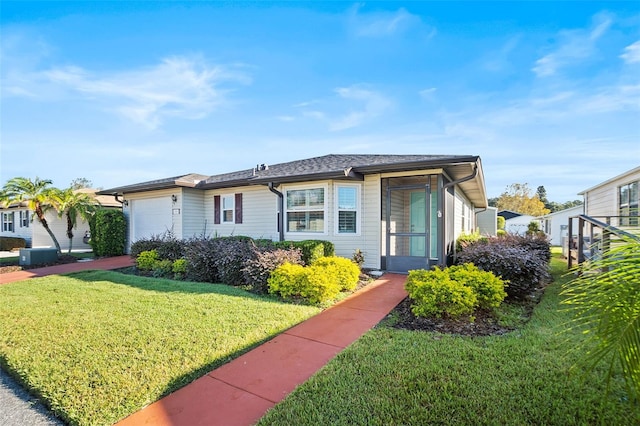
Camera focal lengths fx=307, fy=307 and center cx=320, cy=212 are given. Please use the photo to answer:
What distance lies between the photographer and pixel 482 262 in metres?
6.01

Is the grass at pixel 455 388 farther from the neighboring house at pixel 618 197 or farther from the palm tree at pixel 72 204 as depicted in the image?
the palm tree at pixel 72 204

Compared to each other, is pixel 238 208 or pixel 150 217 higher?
pixel 238 208

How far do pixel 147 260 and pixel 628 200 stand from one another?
18315 mm

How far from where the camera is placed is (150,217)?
44.7 feet

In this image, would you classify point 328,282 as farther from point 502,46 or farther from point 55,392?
point 502,46

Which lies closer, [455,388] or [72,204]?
[455,388]

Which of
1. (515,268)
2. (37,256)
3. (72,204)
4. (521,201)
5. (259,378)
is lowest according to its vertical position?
(259,378)

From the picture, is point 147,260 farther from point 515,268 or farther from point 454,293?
point 515,268

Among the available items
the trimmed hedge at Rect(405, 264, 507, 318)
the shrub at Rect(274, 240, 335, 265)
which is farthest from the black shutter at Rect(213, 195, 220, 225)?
the trimmed hedge at Rect(405, 264, 507, 318)

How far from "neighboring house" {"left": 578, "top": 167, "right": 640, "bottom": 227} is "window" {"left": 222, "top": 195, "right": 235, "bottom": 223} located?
1289cm

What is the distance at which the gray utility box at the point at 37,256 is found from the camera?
11534 mm

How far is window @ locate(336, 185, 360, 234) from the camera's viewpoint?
9.26 meters

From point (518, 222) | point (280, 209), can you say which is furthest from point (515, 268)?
point (518, 222)

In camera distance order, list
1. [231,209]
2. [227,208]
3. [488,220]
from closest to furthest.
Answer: [231,209] → [227,208] → [488,220]
